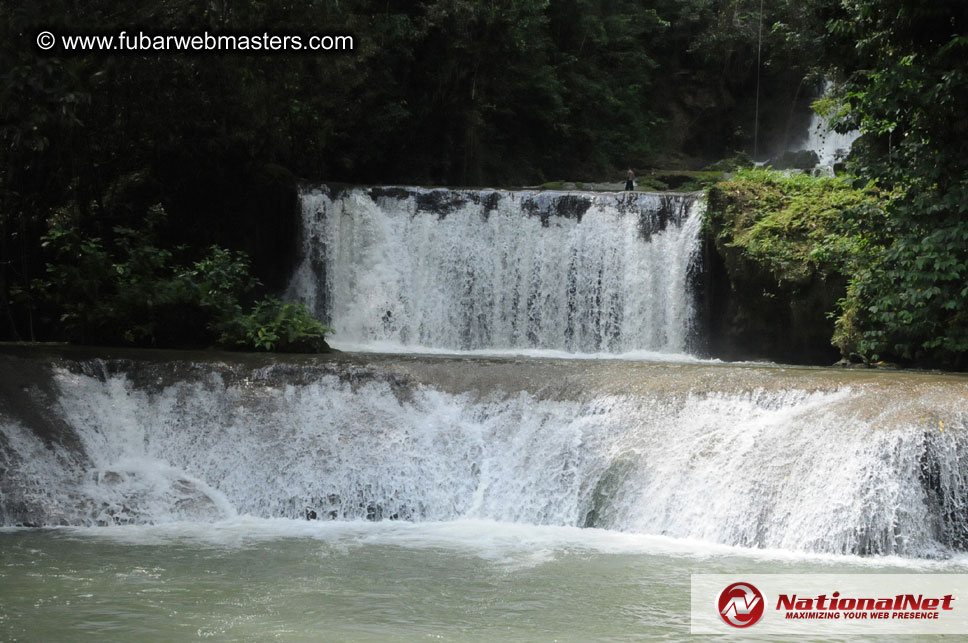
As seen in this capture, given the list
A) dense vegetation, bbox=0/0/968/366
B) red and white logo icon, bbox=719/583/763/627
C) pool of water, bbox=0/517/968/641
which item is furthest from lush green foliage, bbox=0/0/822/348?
red and white logo icon, bbox=719/583/763/627

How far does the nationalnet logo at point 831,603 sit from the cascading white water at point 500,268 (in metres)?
9.09

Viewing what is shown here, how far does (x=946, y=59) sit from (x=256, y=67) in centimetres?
929

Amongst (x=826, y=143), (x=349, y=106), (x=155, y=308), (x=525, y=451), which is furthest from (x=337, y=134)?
(x=826, y=143)

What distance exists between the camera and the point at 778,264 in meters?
15.3

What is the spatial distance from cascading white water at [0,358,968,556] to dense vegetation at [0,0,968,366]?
101 inches

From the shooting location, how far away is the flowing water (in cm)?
700

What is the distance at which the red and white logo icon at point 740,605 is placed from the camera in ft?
21.7

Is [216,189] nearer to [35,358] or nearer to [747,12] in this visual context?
[35,358]

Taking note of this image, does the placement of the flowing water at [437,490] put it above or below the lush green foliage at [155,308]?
below

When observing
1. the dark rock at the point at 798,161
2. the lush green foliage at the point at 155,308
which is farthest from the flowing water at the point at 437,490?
the dark rock at the point at 798,161

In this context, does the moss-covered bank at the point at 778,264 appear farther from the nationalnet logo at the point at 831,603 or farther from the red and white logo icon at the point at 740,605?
the red and white logo icon at the point at 740,605

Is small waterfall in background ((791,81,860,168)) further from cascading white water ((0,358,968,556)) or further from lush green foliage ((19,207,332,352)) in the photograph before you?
cascading white water ((0,358,968,556))

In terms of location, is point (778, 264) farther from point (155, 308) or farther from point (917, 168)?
point (155, 308)

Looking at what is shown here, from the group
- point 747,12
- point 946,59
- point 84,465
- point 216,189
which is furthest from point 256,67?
point 747,12
